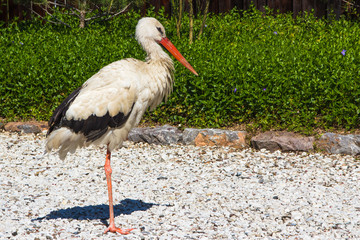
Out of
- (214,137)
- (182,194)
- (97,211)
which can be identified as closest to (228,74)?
(214,137)

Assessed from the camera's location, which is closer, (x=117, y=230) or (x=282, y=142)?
(x=117, y=230)

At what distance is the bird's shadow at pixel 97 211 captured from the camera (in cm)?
470

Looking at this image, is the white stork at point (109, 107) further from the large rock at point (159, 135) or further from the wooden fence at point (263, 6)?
the wooden fence at point (263, 6)

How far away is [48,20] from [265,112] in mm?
5736

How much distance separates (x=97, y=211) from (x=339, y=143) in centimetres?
295

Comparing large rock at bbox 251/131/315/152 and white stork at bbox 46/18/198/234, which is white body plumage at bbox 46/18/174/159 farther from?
large rock at bbox 251/131/315/152

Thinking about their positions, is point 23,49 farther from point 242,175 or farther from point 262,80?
point 242,175

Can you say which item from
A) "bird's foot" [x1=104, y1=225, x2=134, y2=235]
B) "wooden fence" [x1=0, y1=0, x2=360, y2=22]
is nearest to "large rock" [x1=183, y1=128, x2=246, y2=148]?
"bird's foot" [x1=104, y1=225, x2=134, y2=235]

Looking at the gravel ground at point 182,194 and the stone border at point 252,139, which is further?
the stone border at point 252,139

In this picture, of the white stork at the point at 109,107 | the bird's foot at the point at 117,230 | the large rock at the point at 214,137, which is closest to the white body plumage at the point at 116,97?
the white stork at the point at 109,107

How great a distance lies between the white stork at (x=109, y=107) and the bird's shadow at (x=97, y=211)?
0.41 meters

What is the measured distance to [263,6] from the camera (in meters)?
11.4

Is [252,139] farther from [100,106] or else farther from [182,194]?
[100,106]

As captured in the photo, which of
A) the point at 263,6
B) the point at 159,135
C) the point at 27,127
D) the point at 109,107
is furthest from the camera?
the point at 263,6
